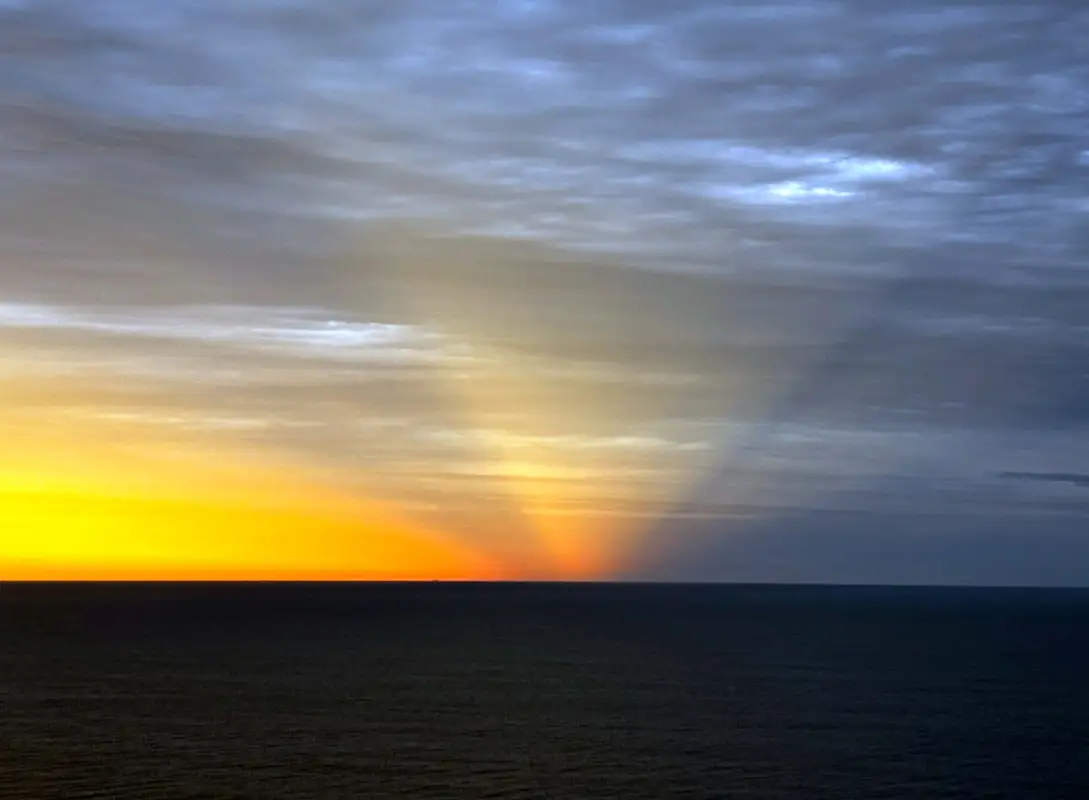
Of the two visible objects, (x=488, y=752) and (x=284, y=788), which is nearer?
(x=284, y=788)

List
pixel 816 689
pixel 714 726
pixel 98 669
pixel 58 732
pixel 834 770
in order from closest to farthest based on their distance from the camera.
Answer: pixel 834 770, pixel 58 732, pixel 714 726, pixel 816 689, pixel 98 669

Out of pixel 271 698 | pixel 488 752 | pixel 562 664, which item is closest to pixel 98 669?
pixel 271 698

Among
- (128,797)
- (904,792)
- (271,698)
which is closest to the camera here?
(128,797)

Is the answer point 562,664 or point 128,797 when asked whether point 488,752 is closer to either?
point 128,797

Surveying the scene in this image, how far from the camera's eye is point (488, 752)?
95312 millimetres

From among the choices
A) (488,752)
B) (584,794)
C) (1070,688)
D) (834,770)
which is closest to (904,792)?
(834,770)

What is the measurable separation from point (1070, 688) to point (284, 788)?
101 meters

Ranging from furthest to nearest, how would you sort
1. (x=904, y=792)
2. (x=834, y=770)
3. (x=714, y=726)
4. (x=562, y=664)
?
(x=562, y=664)
(x=714, y=726)
(x=834, y=770)
(x=904, y=792)

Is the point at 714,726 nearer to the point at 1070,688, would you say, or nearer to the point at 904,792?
the point at 904,792

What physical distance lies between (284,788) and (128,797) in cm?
921

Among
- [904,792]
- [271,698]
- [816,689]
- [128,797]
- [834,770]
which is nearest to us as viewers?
[128,797]

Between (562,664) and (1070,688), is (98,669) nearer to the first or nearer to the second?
(562,664)

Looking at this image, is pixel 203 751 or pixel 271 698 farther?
pixel 271 698

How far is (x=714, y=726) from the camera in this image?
367 feet
